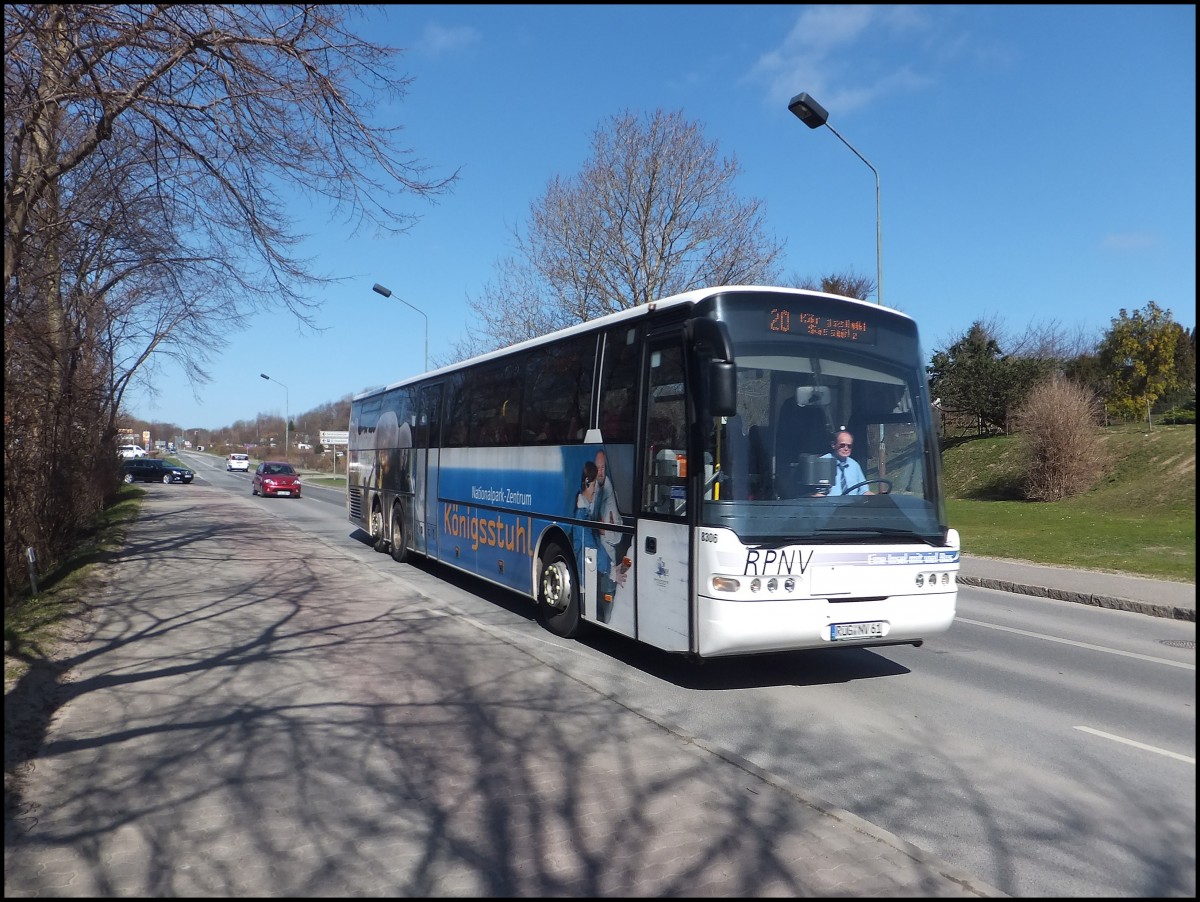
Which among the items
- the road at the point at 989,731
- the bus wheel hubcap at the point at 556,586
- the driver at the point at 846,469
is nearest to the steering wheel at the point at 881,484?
the driver at the point at 846,469

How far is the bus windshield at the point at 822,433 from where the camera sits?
260 inches

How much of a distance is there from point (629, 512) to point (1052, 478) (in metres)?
7.37

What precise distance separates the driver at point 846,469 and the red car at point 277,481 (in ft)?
123

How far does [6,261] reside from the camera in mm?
7492

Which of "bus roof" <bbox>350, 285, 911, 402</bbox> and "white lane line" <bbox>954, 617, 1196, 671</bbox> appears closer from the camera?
"bus roof" <bbox>350, 285, 911, 402</bbox>

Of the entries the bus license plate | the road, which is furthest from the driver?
the road

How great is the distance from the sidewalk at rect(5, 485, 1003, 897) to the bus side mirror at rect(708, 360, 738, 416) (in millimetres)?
2275

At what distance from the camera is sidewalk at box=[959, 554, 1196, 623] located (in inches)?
444

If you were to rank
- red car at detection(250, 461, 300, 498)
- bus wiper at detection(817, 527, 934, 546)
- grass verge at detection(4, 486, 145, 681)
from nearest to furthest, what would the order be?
bus wiper at detection(817, 527, 934, 546), grass verge at detection(4, 486, 145, 681), red car at detection(250, 461, 300, 498)

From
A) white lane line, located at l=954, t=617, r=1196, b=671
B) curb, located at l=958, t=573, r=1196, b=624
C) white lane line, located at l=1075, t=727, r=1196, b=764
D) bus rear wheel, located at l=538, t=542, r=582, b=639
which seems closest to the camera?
white lane line, located at l=1075, t=727, r=1196, b=764

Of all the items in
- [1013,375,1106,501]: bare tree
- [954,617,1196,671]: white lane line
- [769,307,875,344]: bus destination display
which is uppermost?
[769,307,875,344]: bus destination display

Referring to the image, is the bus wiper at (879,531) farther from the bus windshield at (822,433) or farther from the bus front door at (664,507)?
the bus front door at (664,507)

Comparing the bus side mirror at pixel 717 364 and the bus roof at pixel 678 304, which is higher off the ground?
the bus roof at pixel 678 304

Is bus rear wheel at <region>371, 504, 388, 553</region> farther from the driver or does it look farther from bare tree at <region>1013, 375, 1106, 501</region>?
the driver
